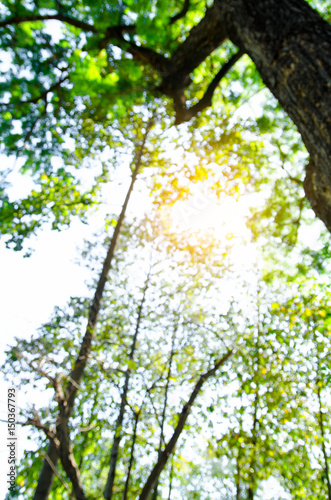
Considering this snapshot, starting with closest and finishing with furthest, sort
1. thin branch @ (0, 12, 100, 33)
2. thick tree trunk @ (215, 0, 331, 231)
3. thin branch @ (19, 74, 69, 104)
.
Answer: thick tree trunk @ (215, 0, 331, 231), thin branch @ (0, 12, 100, 33), thin branch @ (19, 74, 69, 104)

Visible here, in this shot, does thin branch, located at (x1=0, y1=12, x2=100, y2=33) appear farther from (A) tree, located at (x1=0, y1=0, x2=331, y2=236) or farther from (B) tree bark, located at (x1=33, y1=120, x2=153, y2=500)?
(B) tree bark, located at (x1=33, y1=120, x2=153, y2=500)

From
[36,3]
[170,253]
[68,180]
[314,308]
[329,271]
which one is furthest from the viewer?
[170,253]

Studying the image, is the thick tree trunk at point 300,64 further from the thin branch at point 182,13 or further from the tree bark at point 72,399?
the thin branch at point 182,13

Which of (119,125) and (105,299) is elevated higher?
(119,125)

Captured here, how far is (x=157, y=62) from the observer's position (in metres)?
5.31

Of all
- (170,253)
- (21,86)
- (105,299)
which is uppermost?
(21,86)

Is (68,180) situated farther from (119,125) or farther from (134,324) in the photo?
(134,324)

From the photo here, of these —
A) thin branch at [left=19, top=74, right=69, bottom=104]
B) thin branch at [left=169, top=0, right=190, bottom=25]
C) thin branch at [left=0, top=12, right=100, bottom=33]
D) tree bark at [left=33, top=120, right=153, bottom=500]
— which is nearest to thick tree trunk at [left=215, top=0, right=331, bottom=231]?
tree bark at [left=33, top=120, right=153, bottom=500]

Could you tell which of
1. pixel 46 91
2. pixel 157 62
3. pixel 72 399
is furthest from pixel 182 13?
pixel 72 399

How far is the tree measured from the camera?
201 cm

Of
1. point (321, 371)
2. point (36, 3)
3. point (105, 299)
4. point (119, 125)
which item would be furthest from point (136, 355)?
point (36, 3)

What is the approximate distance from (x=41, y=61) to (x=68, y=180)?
9.60ft

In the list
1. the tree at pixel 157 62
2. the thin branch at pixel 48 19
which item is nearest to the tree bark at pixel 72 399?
the tree at pixel 157 62

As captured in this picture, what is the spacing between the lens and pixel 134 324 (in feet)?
31.9
